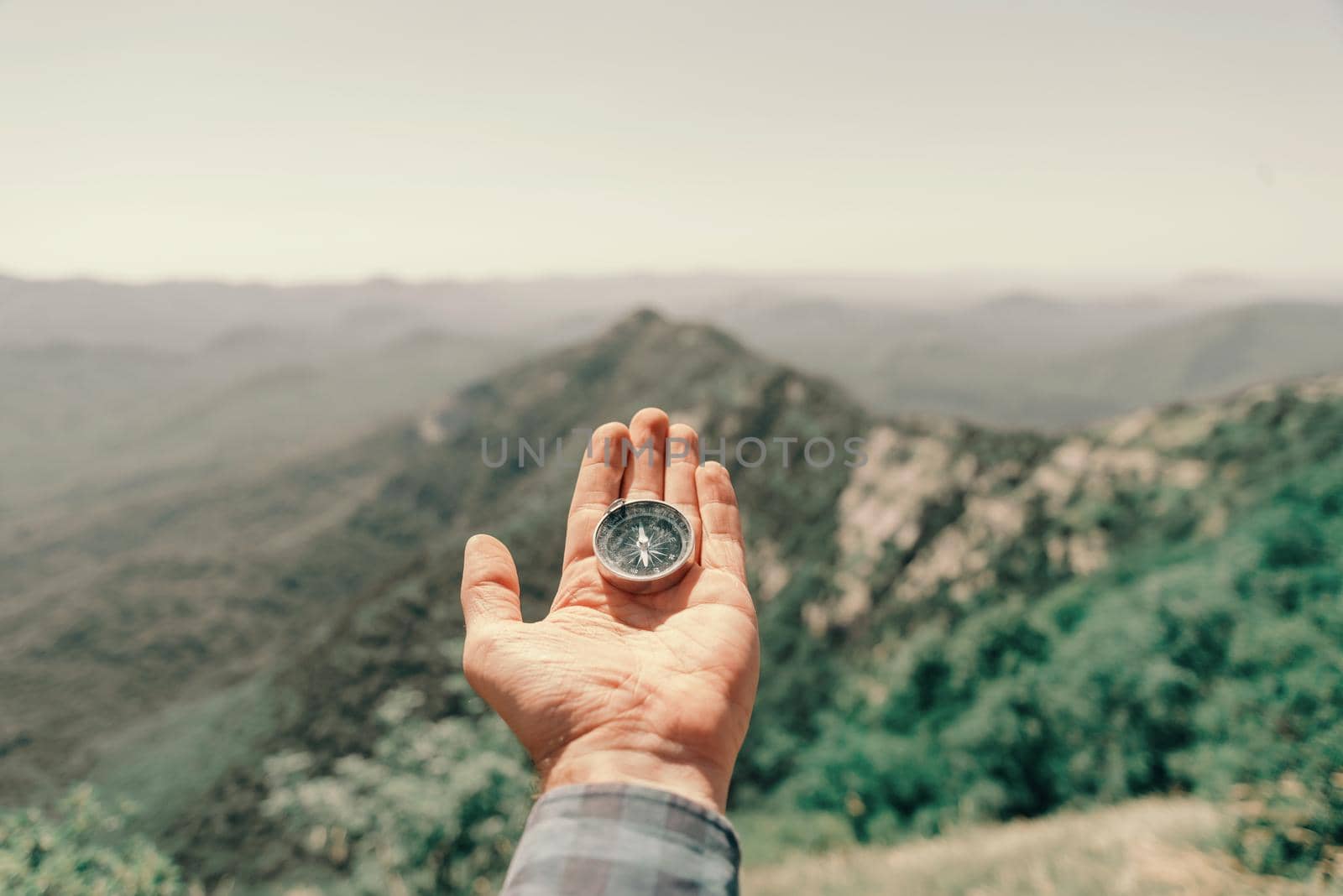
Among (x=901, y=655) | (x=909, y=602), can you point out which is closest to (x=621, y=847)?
(x=901, y=655)

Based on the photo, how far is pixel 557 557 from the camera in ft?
96.5

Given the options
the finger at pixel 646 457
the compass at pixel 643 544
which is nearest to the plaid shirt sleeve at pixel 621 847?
the compass at pixel 643 544

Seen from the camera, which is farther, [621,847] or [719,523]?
[719,523]

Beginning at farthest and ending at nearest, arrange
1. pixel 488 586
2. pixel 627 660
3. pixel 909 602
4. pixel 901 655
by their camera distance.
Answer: pixel 909 602
pixel 901 655
pixel 488 586
pixel 627 660

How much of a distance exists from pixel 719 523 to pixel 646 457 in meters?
1.19

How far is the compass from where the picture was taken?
18.6ft

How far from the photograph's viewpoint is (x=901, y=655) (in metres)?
22.4

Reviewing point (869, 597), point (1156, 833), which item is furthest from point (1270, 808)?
point (869, 597)

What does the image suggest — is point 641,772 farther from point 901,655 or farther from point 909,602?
point 909,602

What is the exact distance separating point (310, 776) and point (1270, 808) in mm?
27151

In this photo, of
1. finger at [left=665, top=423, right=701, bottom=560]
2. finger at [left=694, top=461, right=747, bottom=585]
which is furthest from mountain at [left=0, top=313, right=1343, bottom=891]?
finger at [left=694, top=461, right=747, bottom=585]

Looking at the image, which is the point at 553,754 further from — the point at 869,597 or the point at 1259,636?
the point at 869,597

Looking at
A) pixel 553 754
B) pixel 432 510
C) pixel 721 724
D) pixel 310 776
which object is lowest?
pixel 432 510

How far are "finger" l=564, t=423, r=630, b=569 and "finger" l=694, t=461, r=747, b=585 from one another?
2.93 ft
